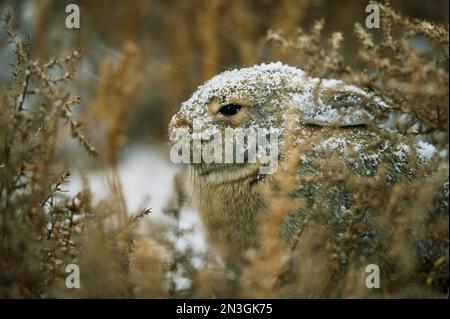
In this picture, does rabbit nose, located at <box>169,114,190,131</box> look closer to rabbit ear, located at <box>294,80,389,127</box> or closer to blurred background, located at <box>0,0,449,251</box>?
rabbit ear, located at <box>294,80,389,127</box>

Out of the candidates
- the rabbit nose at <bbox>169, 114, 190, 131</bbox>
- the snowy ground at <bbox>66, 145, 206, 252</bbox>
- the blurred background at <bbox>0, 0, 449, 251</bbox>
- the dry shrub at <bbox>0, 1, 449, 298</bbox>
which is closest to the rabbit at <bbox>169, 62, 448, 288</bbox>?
the rabbit nose at <bbox>169, 114, 190, 131</bbox>

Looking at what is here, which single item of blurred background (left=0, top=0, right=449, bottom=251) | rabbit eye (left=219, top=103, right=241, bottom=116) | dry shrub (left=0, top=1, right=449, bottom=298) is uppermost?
blurred background (left=0, top=0, right=449, bottom=251)

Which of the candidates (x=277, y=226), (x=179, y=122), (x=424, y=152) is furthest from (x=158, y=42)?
(x=277, y=226)

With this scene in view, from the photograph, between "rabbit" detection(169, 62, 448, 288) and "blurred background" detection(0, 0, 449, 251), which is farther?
"blurred background" detection(0, 0, 449, 251)

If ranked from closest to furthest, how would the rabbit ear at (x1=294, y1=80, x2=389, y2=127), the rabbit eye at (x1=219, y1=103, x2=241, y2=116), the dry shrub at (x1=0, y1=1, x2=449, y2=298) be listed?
the dry shrub at (x1=0, y1=1, x2=449, y2=298)
the rabbit ear at (x1=294, y1=80, x2=389, y2=127)
the rabbit eye at (x1=219, y1=103, x2=241, y2=116)

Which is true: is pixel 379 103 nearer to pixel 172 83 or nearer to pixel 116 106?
pixel 116 106

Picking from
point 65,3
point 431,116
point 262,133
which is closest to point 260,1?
point 65,3

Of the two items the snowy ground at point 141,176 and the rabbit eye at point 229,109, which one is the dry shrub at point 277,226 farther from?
the snowy ground at point 141,176

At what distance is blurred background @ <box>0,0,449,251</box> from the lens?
600 cm

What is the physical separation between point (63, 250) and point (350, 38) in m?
5.11

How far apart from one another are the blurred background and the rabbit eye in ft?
8.28

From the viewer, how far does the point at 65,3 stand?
6.79 m


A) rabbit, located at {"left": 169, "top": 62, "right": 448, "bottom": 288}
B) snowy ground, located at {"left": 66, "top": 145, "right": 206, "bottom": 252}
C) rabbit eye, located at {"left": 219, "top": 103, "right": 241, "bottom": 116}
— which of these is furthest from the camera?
snowy ground, located at {"left": 66, "top": 145, "right": 206, "bottom": 252}

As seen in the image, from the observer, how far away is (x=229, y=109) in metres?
3.17
